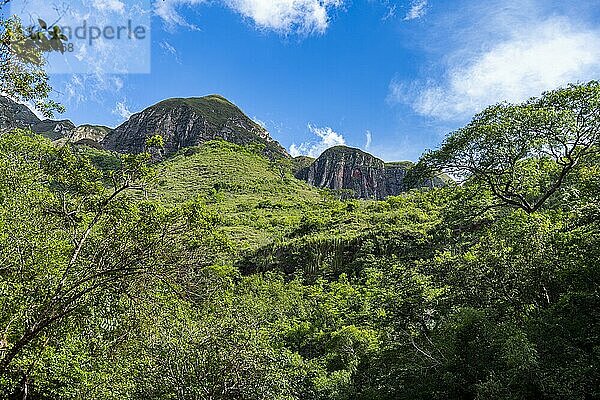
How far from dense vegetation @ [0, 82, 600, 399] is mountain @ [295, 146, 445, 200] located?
356 feet

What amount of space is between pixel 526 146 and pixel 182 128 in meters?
109

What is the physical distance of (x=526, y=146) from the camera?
11797 mm

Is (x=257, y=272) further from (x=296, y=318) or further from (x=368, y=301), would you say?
(x=368, y=301)

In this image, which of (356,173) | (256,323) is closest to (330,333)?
(256,323)

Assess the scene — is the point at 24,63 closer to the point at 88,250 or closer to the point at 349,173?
the point at 88,250

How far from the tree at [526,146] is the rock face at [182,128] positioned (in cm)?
10008

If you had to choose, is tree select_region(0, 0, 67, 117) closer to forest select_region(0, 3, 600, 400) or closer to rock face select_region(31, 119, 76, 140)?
forest select_region(0, 3, 600, 400)

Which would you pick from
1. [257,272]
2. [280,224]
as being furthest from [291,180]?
[257,272]

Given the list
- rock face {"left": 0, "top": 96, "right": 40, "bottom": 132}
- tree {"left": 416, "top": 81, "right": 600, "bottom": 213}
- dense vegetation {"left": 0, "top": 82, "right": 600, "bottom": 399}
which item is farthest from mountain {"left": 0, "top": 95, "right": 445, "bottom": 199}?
rock face {"left": 0, "top": 96, "right": 40, "bottom": 132}

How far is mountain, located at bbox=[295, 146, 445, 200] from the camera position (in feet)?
420

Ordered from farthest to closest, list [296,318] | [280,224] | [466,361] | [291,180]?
[291,180] → [280,224] → [296,318] → [466,361]

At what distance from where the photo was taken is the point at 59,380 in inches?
424

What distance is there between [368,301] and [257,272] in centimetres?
2160

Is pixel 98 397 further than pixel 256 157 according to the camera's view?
No
